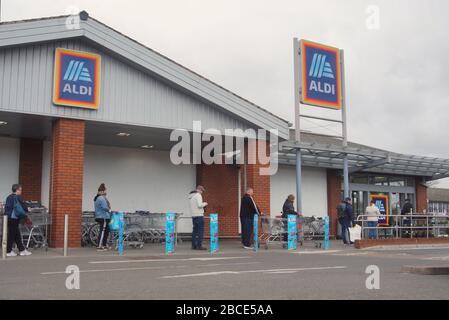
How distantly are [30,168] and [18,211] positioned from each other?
620 centimetres

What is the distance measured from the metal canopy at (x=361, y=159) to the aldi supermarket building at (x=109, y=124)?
0.31 feet

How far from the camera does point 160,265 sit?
11883 mm

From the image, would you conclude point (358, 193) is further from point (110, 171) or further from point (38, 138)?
point (38, 138)

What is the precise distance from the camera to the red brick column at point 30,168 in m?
20.2

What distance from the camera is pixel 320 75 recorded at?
74.0ft

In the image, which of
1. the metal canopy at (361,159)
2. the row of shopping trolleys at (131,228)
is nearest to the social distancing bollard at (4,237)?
the row of shopping trolleys at (131,228)

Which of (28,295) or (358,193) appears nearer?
(28,295)

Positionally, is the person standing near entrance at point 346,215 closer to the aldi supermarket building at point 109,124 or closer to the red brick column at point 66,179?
the aldi supermarket building at point 109,124

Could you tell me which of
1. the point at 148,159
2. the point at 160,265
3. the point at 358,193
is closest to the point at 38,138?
the point at 148,159

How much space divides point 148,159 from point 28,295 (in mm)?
16347

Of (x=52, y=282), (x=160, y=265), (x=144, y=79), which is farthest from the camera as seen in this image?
(x=144, y=79)

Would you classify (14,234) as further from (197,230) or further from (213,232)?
(213,232)

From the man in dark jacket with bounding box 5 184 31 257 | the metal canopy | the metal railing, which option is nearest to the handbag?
the man in dark jacket with bounding box 5 184 31 257

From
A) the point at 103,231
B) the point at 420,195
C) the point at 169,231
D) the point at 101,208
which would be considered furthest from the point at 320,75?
the point at 420,195
